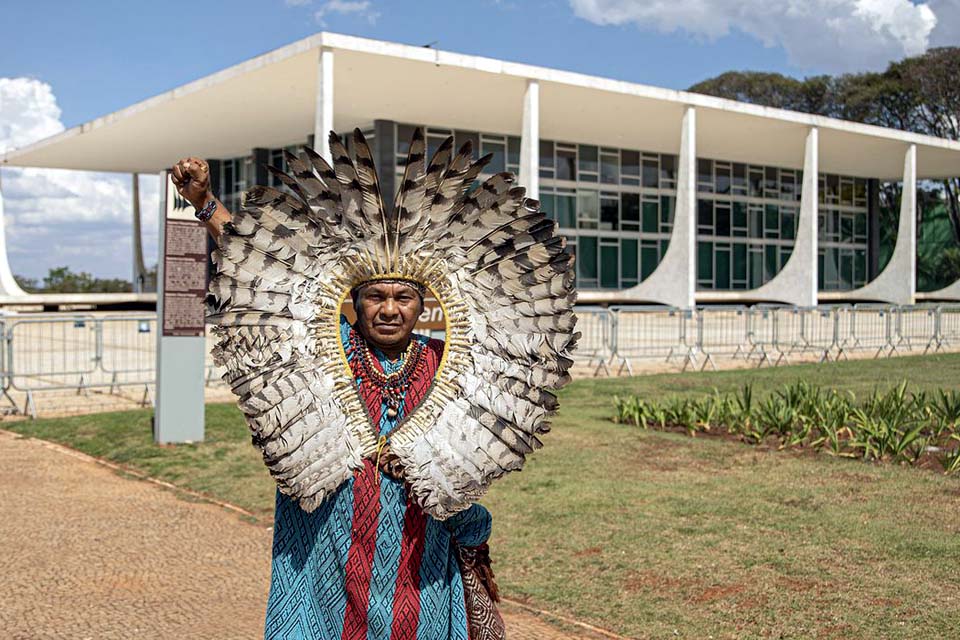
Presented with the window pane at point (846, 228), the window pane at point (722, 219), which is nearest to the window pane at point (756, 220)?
the window pane at point (722, 219)

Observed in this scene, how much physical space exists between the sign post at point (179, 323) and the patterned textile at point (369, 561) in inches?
294

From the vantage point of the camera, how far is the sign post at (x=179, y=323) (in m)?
9.89

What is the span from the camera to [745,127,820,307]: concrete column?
109 ft

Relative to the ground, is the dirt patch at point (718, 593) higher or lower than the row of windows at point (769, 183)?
lower

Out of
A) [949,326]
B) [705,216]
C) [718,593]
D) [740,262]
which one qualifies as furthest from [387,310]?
[740,262]

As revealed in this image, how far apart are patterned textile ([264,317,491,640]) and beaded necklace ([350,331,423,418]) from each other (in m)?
0.02

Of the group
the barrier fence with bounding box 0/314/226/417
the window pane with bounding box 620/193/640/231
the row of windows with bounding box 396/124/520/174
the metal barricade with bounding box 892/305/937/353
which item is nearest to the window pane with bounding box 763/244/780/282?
the window pane with bounding box 620/193/640/231

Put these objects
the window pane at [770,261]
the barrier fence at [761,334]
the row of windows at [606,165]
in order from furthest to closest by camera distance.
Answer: the window pane at [770,261] → the row of windows at [606,165] → the barrier fence at [761,334]

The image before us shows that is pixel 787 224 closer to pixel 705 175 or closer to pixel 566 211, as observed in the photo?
pixel 705 175

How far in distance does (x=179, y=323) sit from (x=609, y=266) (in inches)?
1090

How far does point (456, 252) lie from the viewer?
273 centimetres

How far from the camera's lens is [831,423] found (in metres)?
9.45

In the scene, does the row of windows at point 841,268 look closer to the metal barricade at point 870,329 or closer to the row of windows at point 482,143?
the row of windows at point 482,143

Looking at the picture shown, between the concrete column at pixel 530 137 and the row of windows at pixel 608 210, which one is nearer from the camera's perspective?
the concrete column at pixel 530 137
